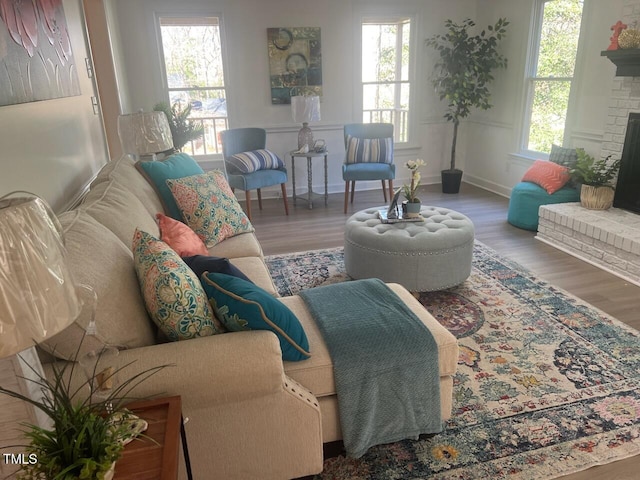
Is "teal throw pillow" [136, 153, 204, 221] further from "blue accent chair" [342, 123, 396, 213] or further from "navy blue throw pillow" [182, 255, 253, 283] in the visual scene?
"blue accent chair" [342, 123, 396, 213]

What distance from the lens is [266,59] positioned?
5375mm

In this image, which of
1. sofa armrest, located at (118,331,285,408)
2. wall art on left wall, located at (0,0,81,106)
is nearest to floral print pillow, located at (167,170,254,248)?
wall art on left wall, located at (0,0,81,106)

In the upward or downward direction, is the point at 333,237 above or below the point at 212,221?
below

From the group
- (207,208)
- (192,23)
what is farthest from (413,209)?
(192,23)

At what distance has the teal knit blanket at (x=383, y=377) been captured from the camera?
169 cm

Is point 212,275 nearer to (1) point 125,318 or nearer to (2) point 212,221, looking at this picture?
(1) point 125,318

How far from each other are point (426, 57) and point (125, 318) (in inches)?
214

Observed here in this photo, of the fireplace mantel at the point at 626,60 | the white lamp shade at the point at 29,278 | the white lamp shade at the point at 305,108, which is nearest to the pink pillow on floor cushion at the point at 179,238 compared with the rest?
the white lamp shade at the point at 29,278

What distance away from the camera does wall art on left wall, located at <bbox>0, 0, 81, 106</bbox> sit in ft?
5.46

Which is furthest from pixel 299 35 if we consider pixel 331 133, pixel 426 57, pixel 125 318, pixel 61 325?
pixel 61 325

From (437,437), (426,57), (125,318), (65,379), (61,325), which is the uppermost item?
(426,57)

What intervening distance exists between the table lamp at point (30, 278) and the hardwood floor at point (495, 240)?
1860 millimetres

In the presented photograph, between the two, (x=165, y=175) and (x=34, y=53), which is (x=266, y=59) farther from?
(x=34, y=53)

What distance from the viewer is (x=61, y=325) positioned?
0.89 m
